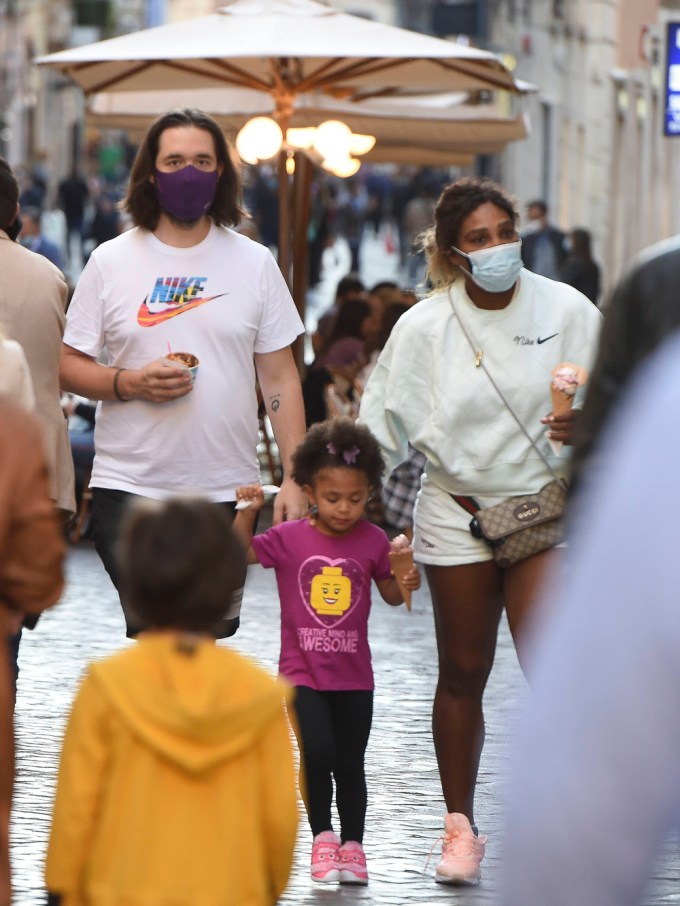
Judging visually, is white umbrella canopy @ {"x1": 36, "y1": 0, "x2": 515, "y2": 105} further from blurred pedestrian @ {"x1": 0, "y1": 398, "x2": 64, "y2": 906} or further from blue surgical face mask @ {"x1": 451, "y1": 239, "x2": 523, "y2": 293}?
blurred pedestrian @ {"x1": 0, "y1": 398, "x2": 64, "y2": 906}

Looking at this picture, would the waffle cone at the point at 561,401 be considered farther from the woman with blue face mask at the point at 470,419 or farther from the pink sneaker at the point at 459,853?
the pink sneaker at the point at 459,853

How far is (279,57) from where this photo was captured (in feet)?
43.8

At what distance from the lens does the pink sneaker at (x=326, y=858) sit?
576cm

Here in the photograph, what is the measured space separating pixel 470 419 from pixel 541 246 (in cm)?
1942

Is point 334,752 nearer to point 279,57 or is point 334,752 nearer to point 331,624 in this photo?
point 331,624

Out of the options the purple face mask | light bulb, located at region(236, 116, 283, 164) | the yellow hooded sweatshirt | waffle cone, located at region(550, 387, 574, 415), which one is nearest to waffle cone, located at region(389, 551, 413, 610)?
waffle cone, located at region(550, 387, 574, 415)

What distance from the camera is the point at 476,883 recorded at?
586 centimetres

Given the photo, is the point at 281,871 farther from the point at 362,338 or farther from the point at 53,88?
the point at 53,88

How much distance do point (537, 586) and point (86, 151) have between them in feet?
216

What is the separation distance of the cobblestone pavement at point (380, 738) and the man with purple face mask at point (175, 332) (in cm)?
81

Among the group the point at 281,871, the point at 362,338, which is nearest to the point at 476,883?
the point at 281,871

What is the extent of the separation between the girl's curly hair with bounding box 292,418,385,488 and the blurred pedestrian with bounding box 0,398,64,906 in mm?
2289

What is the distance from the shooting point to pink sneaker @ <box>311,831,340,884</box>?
5.76m

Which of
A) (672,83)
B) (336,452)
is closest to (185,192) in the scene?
(336,452)
